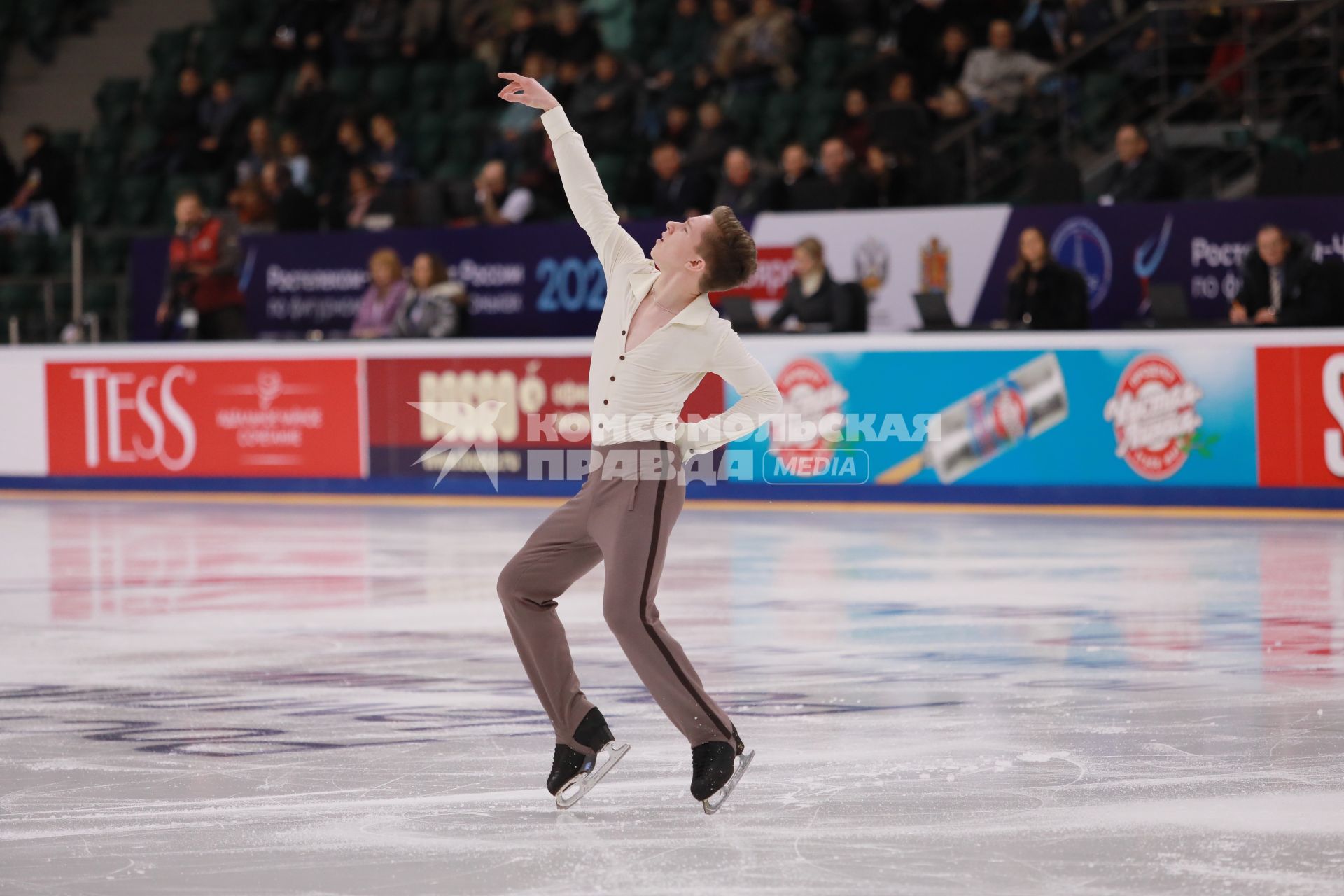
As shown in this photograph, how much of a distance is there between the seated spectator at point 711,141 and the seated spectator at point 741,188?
41 centimetres

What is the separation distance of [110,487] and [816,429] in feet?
21.1

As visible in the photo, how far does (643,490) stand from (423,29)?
1805cm

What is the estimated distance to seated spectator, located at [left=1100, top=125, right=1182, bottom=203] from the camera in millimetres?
16156

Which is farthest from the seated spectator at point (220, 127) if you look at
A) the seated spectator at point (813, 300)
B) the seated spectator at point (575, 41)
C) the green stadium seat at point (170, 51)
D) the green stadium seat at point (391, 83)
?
the seated spectator at point (813, 300)

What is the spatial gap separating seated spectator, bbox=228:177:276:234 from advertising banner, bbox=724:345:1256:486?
23.2 feet

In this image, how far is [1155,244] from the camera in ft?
52.6

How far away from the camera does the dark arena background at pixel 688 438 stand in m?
5.65

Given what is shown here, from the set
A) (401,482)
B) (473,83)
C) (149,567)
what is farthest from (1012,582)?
(473,83)

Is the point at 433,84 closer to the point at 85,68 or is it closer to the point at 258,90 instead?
the point at 258,90

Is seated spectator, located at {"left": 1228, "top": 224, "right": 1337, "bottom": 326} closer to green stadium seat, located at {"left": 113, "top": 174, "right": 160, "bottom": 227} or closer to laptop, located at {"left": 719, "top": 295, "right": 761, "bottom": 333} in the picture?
laptop, located at {"left": 719, "top": 295, "right": 761, "bottom": 333}

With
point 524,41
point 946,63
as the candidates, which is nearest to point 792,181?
point 946,63

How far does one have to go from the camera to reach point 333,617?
9.92 meters

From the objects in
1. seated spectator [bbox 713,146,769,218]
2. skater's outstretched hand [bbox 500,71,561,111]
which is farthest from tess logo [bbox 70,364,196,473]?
skater's outstretched hand [bbox 500,71,561,111]

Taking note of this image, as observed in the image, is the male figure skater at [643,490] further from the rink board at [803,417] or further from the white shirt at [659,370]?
the rink board at [803,417]
